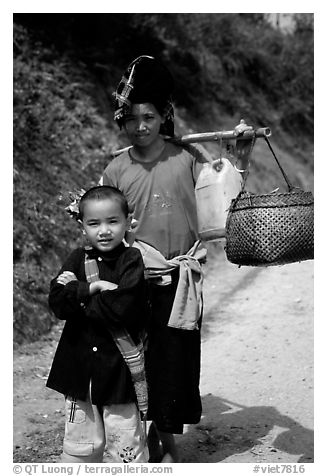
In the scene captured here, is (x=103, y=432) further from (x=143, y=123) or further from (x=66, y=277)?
(x=143, y=123)

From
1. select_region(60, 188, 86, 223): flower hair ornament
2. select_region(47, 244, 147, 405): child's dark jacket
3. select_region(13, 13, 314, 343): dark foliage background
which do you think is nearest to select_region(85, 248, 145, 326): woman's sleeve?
select_region(47, 244, 147, 405): child's dark jacket

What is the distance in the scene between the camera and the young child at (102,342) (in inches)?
109

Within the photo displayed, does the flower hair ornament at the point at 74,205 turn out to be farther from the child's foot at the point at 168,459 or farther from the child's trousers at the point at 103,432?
the child's foot at the point at 168,459

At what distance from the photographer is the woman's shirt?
3.27 metres

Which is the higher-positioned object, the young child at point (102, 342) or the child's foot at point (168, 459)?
the young child at point (102, 342)

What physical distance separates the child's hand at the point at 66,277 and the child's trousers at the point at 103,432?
0.52m

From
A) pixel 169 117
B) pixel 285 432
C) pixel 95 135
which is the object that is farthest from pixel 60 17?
pixel 285 432

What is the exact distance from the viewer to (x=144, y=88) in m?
3.25

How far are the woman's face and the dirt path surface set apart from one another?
1846 mm

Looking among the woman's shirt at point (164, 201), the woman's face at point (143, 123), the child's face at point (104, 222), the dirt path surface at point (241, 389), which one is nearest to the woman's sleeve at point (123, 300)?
the child's face at point (104, 222)

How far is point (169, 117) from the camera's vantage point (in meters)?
3.44

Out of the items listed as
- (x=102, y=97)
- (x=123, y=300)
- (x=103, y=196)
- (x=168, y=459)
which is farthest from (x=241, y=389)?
(x=102, y=97)
